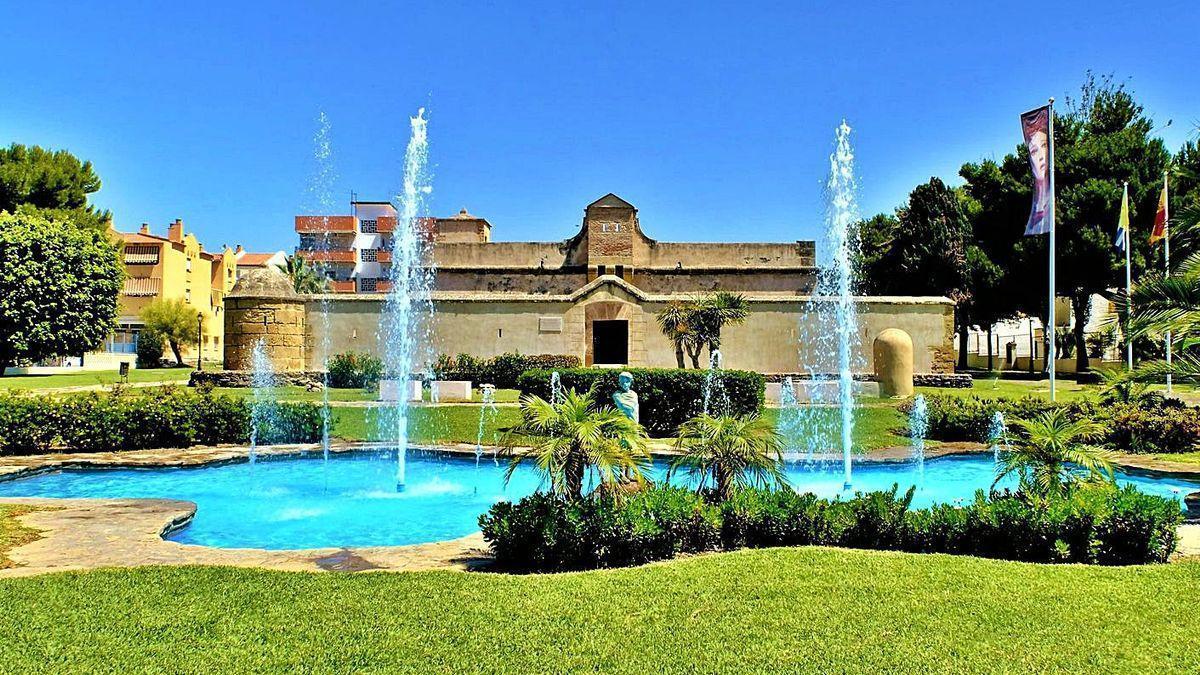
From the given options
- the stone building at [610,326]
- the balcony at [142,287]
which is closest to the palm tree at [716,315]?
the stone building at [610,326]

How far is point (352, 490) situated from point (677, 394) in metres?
7.16

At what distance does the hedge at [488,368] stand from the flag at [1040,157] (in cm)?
1400

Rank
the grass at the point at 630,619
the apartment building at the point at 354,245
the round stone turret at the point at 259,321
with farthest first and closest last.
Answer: the apartment building at the point at 354,245, the round stone turret at the point at 259,321, the grass at the point at 630,619

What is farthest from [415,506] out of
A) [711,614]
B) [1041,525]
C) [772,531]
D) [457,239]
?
[457,239]

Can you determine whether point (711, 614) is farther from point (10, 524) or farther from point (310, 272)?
point (310, 272)

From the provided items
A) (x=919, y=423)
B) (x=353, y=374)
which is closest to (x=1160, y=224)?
(x=919, y=423)

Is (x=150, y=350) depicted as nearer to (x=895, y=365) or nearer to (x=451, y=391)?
(x=451, y=391)

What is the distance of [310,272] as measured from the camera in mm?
63312

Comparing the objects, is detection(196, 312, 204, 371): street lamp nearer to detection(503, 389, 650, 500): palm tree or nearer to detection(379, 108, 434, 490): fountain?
detection(379, 108, 434, 490): fountain

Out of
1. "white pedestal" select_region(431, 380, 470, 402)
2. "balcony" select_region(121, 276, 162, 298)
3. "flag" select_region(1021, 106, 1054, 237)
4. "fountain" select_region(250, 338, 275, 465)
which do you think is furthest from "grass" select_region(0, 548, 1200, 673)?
"balcony" select_region(121, 276, 162, 298)

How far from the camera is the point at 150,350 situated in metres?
47.5

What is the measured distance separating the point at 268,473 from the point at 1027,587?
34.8ft

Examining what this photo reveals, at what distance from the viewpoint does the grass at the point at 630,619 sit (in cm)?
402

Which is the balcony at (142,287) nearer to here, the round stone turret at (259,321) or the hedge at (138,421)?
the round stone turret at (259,321)
